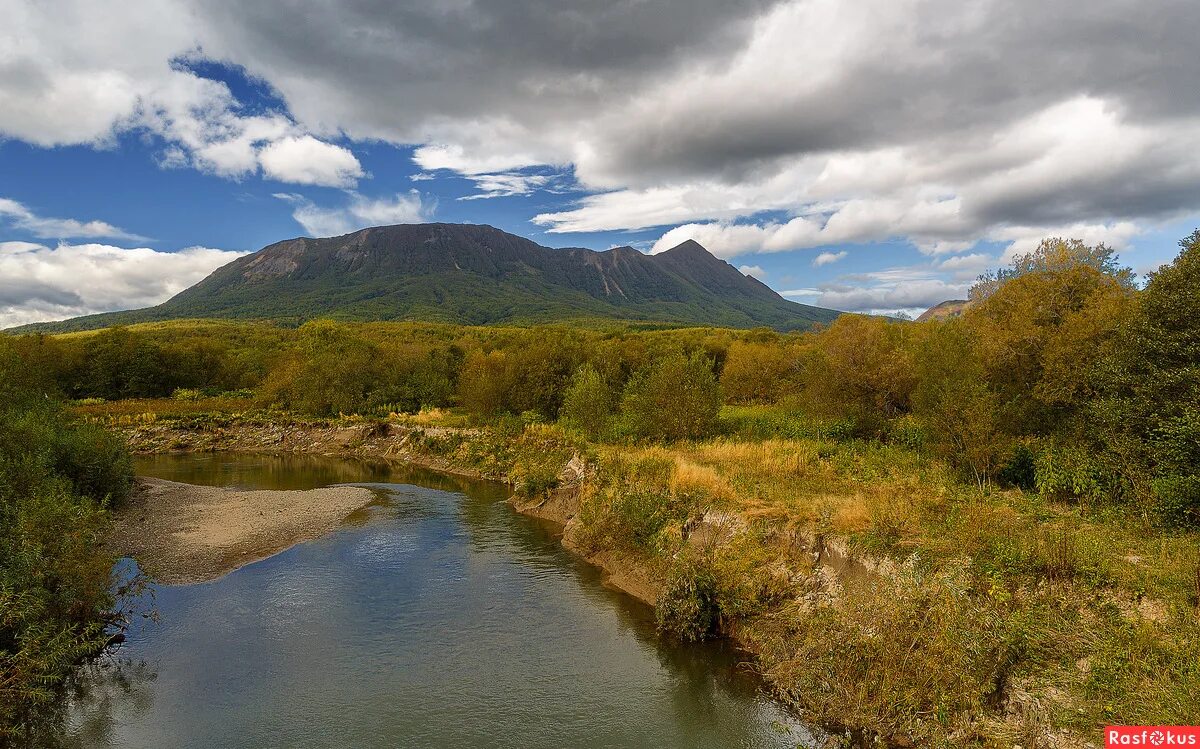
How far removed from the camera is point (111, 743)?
13.9 metres

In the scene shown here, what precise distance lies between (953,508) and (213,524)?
35.8 meters

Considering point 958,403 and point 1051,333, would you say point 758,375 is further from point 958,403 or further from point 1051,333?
point 1051,333

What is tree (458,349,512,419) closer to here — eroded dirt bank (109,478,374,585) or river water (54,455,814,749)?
eroded dirt bank (109,478,374,585)

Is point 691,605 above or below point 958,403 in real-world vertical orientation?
below

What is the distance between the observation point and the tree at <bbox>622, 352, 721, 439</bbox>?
3844cm

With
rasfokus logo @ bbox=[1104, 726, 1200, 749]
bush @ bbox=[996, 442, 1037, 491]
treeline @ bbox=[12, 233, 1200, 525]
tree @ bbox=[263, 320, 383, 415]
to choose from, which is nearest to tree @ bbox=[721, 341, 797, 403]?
treeline @ bbox=[12, 233, 1200, 525]

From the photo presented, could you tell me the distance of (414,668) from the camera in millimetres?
17203

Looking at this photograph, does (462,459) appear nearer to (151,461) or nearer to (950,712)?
(151,461)

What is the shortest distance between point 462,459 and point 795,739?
41.5 meters

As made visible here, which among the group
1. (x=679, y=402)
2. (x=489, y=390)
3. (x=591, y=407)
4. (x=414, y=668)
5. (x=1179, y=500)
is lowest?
(x=414, y=668)

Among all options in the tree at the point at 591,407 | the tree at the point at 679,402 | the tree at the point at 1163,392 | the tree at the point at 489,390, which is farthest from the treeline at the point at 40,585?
the tree at the point at 489,390

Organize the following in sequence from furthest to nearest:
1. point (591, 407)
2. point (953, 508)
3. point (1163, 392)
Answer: point (591, 407) → point (953, 508) → point (1163, 392)

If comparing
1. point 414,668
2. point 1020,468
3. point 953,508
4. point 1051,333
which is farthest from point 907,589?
point 1051,333

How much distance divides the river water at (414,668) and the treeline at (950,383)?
45.7 ft
